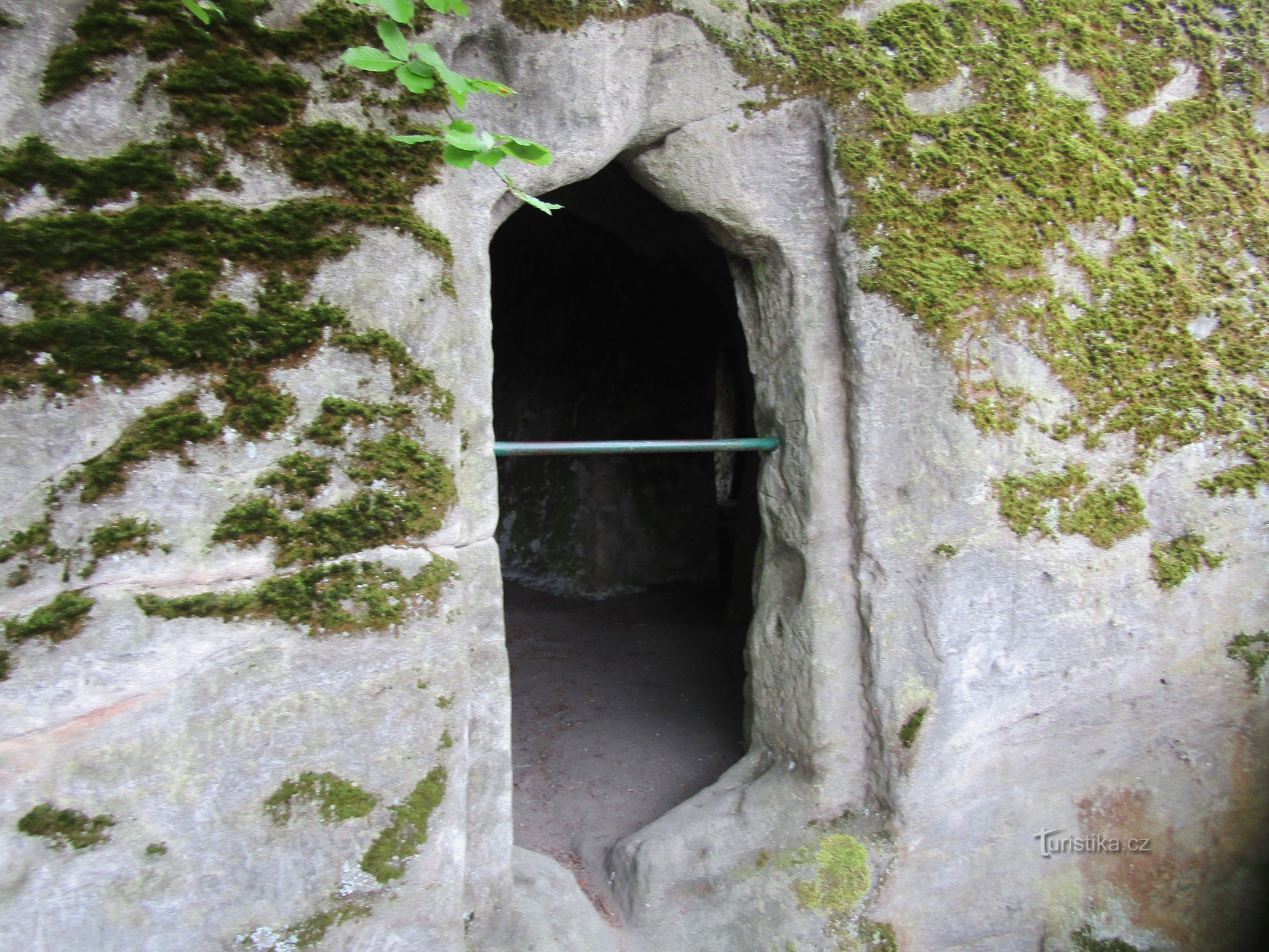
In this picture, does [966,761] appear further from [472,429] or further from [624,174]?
[624,174]

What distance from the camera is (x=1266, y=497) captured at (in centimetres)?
298

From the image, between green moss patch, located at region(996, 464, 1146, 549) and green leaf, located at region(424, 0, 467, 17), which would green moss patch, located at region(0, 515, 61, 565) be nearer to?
green leaf, located at region(424, 0, 467, 17)

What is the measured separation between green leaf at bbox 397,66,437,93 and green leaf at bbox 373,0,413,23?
78 millimetres

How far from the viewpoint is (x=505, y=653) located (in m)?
2.19

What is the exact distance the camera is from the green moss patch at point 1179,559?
286 cm

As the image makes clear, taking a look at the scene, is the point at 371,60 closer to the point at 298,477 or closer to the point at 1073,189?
the point at 298,477

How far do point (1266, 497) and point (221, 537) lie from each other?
349 centimetres

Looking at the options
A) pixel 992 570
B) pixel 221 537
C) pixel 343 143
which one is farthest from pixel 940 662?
pixel 343 143

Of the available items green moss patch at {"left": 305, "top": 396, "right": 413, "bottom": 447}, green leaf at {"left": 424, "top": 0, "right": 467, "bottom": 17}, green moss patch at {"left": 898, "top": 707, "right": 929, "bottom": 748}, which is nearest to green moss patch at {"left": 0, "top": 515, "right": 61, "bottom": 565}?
green moss patch at {"left": 305, "top": 396, "right": 413, "bottom": 447}

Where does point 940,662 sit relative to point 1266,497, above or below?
below

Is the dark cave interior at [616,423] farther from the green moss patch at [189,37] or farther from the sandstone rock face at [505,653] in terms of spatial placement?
the green moss patch at [189,37]

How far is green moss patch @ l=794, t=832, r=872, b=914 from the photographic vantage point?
2.59m

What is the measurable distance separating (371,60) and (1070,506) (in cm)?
251

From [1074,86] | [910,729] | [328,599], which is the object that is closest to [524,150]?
[328,599]
